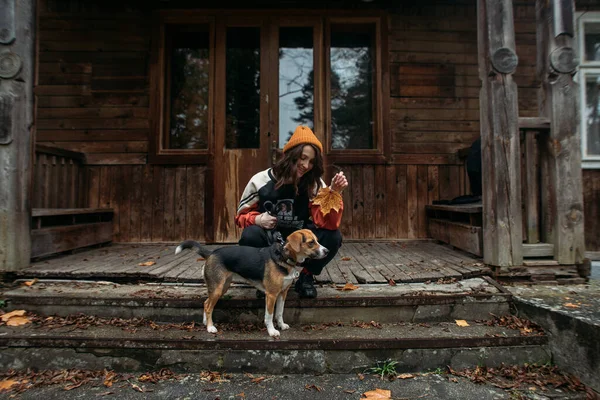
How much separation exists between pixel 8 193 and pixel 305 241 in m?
2.79

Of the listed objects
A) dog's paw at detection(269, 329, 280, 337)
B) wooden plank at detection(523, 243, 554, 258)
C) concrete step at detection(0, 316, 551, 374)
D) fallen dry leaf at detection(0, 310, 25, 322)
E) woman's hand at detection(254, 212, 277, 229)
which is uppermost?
woman's hand at detection(254, 212, 277, 229)

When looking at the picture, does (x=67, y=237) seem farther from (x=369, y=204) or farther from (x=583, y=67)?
(x=583, y=67)

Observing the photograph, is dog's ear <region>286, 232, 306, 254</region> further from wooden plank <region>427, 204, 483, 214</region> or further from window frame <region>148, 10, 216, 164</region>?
window frame <region>148, 10, 216, 164</region>

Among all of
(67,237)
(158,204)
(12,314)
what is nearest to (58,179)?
(67,237)

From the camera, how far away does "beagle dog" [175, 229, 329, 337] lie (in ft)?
7.03

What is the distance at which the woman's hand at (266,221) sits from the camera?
7.96 ft

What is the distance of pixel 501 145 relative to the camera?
9.67 feet

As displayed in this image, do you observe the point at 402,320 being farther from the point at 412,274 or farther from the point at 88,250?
the point at 88,250

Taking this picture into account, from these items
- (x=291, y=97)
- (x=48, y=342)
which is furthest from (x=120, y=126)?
(x=48, y=342)

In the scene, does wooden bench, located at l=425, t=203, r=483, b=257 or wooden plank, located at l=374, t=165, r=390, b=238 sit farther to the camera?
wooden plank, located at l=374, t=165, r=390, b=238

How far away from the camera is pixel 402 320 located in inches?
97.9

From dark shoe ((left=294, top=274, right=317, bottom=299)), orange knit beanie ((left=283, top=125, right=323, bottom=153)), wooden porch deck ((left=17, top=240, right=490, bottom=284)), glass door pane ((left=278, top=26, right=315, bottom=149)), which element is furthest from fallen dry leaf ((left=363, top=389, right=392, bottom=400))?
glass door pane ((left=278, top=26, right=315, bottom=149))

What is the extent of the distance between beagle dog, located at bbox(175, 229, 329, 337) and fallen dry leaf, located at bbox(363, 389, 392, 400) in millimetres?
652

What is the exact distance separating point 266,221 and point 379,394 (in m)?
1.27
